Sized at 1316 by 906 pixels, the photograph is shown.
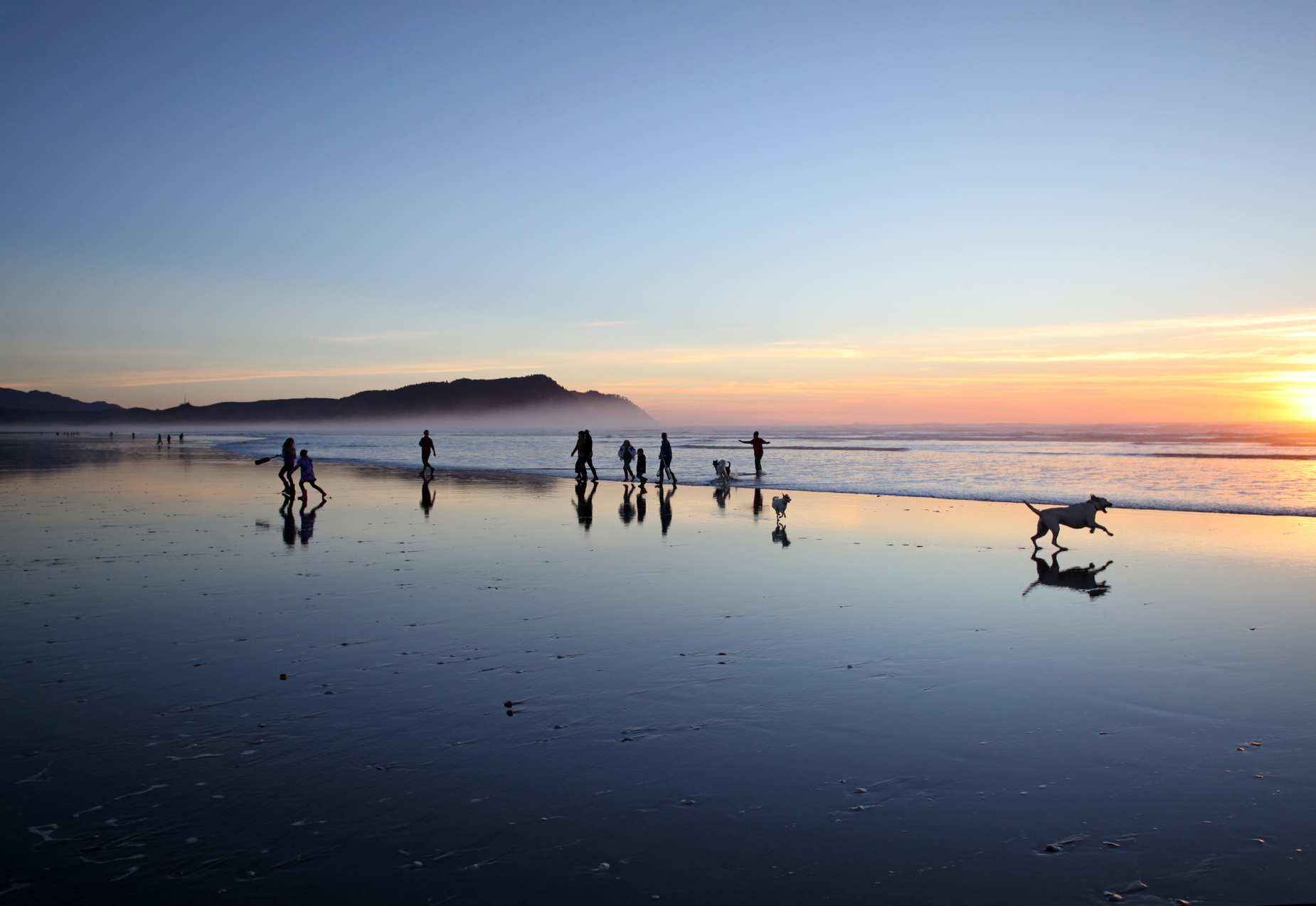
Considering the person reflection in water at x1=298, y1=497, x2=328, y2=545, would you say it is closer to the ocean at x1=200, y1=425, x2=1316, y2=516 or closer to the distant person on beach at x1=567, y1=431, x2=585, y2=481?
the distant person on beach at x1=567, y1=431, x2=585, y2=481

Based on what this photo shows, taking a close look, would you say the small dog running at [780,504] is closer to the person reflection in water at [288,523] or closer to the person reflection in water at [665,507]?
the person reflection in water at [665,507]

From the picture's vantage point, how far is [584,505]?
25.8 m

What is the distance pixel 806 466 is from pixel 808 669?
37919mm

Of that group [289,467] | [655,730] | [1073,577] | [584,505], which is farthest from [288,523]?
[1073,577]

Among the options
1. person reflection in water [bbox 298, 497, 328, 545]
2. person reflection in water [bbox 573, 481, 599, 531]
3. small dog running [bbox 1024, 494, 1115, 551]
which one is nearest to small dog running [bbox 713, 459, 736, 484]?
person reflection in water [bbox 573, 481, 599, 531]

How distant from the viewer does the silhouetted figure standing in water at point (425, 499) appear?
23.7 meters

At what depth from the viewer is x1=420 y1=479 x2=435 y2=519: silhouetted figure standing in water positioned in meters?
23.7

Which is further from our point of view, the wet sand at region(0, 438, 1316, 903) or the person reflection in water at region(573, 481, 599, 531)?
the person reflection in water at region(573, 481, 599, 531)

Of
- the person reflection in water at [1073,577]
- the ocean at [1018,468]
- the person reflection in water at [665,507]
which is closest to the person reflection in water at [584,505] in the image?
the person reflection in water at [665,507]

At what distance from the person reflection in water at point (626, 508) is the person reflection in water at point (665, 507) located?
745 millimetres

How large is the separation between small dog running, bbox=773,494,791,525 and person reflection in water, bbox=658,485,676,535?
8.62 feet

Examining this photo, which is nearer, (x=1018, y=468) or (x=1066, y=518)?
(x=1066, y=518)

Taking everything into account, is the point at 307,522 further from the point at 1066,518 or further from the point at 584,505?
the point at 1066,518

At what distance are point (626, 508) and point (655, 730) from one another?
58.7 ft
